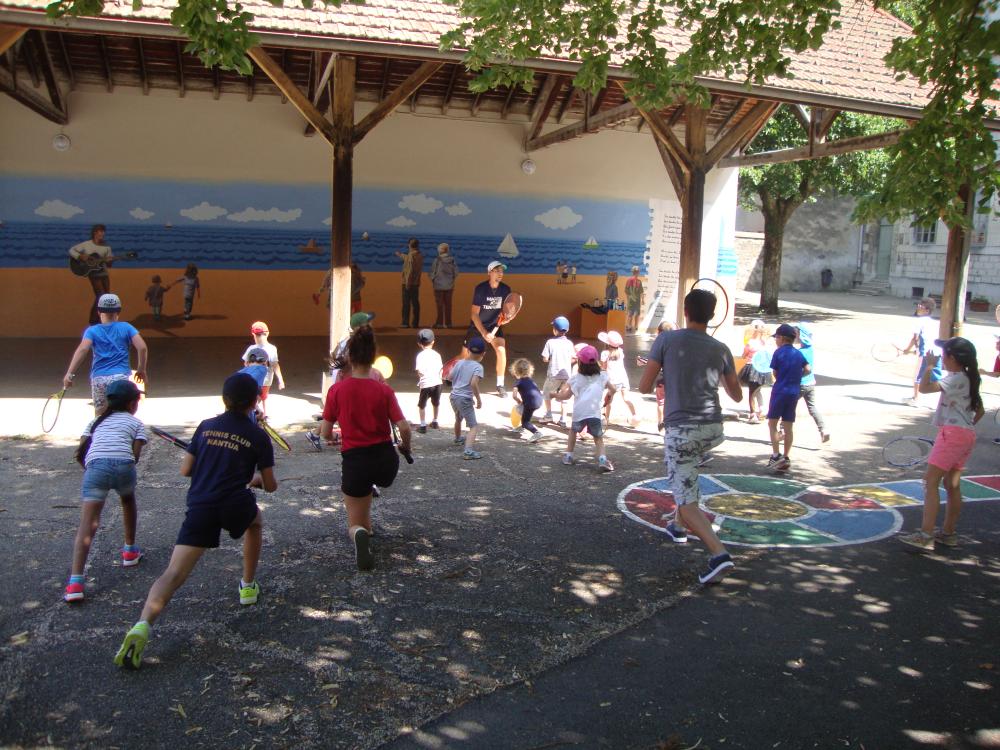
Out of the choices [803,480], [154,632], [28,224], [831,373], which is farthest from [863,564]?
[28,224]

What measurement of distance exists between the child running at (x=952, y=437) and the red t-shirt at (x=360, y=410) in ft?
12.7

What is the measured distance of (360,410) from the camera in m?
5.67

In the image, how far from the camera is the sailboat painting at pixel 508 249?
1789 centimetres

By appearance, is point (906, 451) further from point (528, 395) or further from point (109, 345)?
point (109, 345)

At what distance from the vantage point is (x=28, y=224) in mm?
14977

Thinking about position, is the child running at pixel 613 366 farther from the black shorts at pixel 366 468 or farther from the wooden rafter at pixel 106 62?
the wooden rafter at pixel 106 62

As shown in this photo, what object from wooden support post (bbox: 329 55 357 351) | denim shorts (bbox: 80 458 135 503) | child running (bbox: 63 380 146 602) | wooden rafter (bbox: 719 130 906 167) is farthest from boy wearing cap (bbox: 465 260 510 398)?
denim shorts (bbox: 80 458 135 503)

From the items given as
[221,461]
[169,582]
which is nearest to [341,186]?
[221,461]

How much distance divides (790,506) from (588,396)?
2074 mm

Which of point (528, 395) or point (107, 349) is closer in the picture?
point (107, 349)

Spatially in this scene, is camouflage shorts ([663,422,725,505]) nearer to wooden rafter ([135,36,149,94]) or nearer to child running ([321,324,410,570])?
child running ([321,324,410,570])

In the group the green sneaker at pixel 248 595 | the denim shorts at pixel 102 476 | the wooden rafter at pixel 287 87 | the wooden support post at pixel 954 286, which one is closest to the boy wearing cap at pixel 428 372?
the wooden rafter at pixel 287 87

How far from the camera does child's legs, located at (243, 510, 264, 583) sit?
504cm

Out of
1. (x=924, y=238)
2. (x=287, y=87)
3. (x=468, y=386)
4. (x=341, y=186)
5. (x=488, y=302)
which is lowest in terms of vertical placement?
(x=468, y=386)
